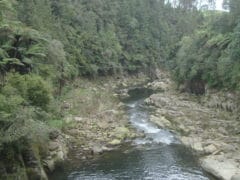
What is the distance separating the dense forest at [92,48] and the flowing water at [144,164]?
376 cm

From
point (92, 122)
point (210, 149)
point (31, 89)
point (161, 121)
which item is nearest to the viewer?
point (31, 89)

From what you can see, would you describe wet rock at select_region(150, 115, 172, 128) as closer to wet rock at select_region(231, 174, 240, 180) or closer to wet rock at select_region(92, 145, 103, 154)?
wet rock at select_region(92, 145, 103, 154)

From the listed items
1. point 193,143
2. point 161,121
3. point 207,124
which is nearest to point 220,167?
point 193,143

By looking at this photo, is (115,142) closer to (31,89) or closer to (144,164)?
(144,164)

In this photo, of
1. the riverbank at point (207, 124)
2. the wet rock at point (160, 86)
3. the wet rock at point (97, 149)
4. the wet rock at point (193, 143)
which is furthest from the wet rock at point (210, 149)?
the wet rock at point (160, 86)

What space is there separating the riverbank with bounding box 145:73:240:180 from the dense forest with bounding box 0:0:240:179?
8.24ft

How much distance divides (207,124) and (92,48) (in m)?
29.3

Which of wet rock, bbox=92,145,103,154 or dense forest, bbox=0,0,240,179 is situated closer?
dense forest, bbox=0,0,240,179

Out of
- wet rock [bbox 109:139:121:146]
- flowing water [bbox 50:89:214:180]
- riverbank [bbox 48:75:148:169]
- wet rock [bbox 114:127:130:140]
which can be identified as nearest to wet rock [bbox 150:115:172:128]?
riverbank [bbox 48:75:148:169]

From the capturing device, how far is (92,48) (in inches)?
2205

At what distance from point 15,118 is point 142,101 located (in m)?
28.2

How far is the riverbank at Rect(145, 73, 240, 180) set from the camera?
2162 centimetres

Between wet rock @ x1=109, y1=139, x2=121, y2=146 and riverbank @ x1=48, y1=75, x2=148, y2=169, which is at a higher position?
riverbank @ x1=48, y1=75, x2=148, y2=169

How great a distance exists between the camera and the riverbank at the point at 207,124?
2162 cm
